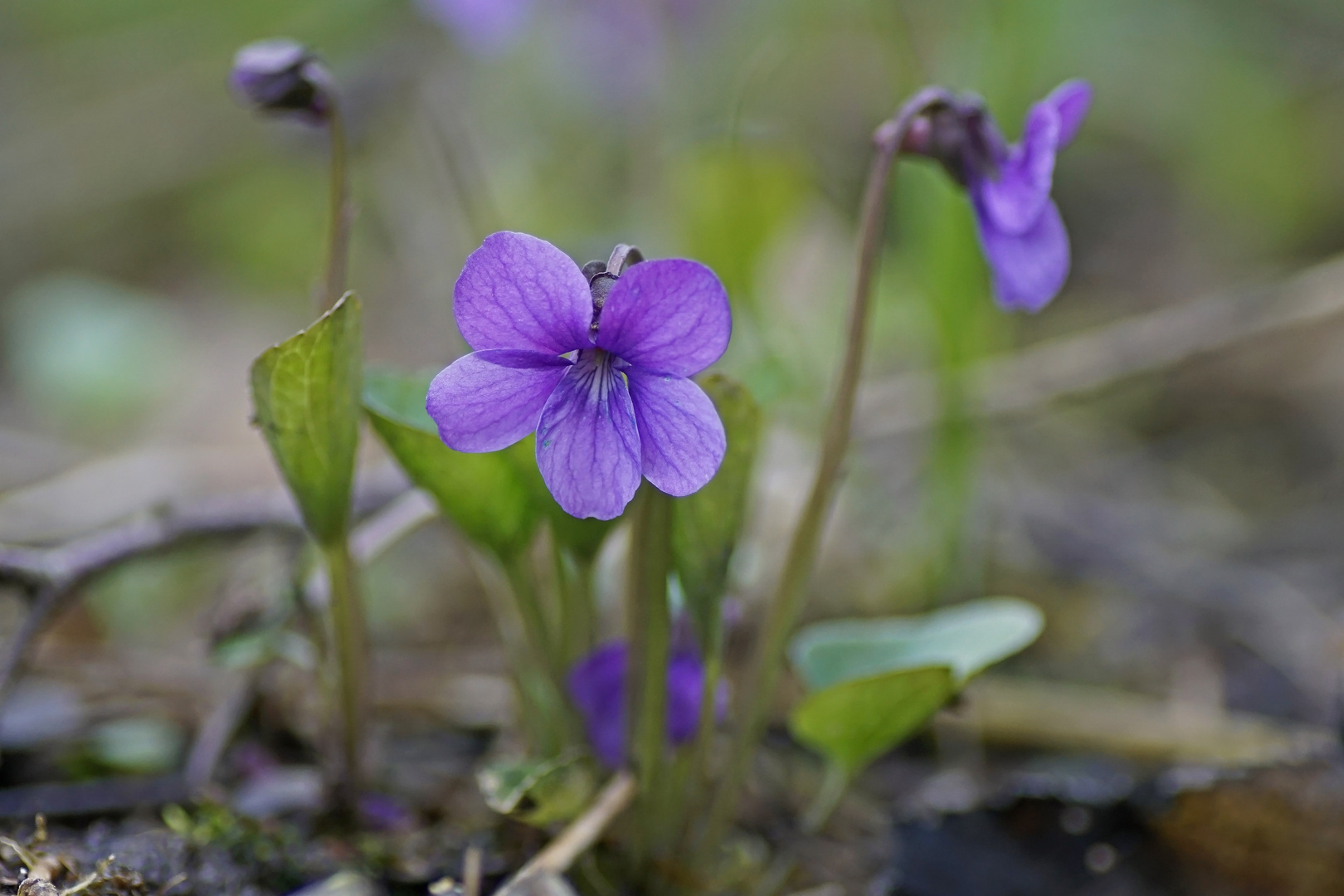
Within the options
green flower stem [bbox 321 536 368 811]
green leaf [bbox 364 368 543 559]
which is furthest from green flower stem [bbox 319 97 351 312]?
green flower stem [bbox 321 536 368 811]

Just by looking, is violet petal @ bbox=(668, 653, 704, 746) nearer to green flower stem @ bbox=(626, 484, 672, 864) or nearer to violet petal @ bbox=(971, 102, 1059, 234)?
green flower stem @ bbox=(626, 484, 672, 864)

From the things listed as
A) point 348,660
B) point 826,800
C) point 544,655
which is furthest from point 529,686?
point 826,800

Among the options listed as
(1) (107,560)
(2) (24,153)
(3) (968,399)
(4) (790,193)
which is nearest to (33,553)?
(1) (107,560)

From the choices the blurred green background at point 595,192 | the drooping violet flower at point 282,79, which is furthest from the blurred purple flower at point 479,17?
the drooping violet flower at point 282,79

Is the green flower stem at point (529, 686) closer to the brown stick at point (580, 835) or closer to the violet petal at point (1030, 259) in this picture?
the brown stick at point (580, 835)

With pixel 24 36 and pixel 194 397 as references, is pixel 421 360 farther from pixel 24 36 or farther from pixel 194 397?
pixel 24 36
